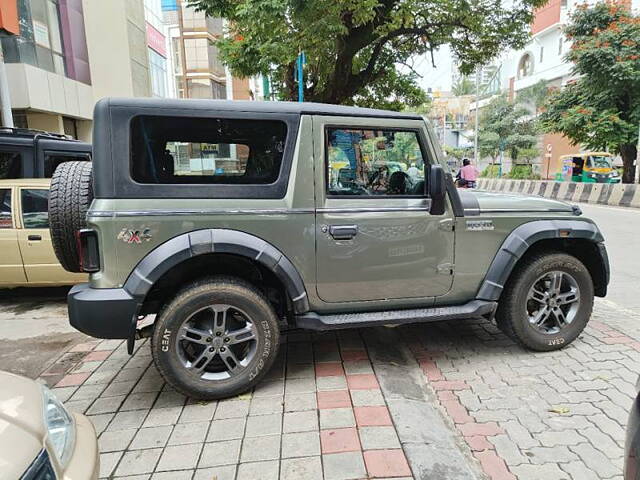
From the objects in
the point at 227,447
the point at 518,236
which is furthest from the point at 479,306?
the point at 227,447

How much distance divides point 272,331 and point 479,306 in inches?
65.5

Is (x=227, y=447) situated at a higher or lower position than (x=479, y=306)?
lower

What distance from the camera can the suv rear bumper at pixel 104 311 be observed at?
2.79m

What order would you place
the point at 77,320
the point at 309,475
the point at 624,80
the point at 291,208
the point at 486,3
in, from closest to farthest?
the point at 309,475 < the point at 77,320 < the point at 291,208 < the point at 486,3 < the point at 624,80

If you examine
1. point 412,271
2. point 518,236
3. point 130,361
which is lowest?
point 130,361

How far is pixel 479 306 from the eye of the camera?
350 cm

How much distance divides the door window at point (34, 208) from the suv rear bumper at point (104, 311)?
3.05m

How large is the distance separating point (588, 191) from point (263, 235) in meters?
17.5

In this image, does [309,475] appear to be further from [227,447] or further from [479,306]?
[479,306]

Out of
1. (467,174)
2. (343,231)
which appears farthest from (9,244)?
(467,174)

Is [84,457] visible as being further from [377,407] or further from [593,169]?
[593,169]

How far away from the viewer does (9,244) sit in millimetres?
5195

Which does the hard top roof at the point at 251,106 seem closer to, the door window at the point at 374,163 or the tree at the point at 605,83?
the door window at the point at 374,163

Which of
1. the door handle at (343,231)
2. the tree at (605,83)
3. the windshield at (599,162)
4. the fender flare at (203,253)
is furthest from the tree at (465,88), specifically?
the fender flare at (203,253)
